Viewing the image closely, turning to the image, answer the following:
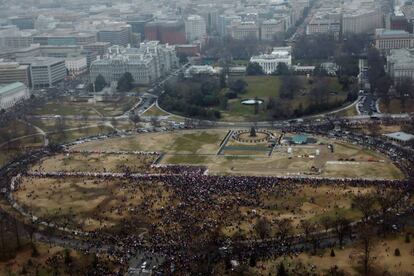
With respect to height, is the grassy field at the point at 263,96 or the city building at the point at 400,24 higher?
the city building at the point at 400,24

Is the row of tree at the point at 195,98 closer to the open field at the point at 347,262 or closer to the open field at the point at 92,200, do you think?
the open field at the point at 92,200

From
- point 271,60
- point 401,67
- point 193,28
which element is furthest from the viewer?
point 193,28

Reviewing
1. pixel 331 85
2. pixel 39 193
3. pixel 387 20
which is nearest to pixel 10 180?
pixel 39 193

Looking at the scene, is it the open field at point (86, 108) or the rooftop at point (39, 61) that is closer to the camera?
the open field at point (86, 108)

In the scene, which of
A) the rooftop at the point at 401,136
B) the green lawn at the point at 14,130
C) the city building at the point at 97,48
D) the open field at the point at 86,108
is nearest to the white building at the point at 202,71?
the open field at the point at 86,108

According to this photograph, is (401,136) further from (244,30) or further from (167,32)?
(167,32)

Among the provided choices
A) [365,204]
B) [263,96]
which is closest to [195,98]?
[263,96]
